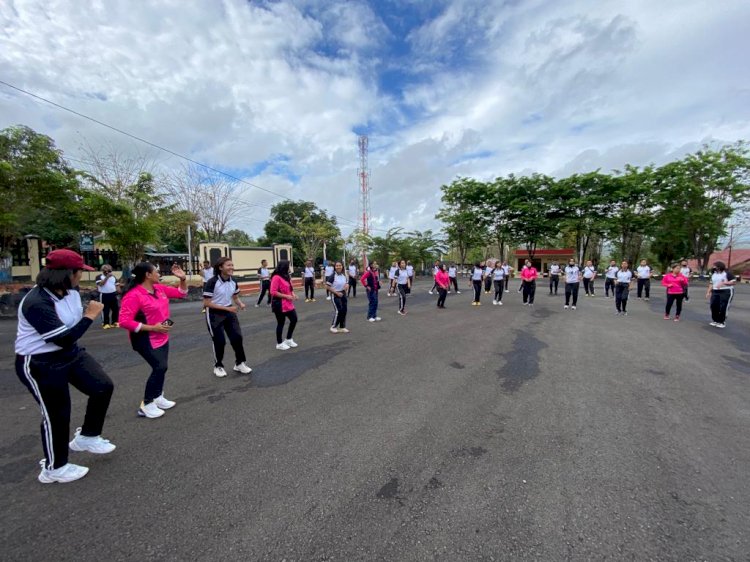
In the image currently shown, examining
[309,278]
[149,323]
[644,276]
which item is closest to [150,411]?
[149,323]

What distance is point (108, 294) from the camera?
8.53 m

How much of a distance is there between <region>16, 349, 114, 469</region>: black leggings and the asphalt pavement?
1.02ft

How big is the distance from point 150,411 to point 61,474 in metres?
1.08

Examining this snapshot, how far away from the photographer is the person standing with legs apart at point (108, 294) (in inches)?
329

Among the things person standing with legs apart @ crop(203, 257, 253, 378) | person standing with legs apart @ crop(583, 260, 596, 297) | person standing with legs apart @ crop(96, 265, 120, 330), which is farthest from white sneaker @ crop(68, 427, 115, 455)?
person standing with legs apart @ crop(583, 260, 596, 297)

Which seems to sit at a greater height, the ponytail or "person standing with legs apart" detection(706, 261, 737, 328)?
the ponytail

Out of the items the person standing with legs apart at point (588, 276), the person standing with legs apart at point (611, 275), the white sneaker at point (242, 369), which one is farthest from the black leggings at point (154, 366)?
the person standing with legs apart at point (588, 276)

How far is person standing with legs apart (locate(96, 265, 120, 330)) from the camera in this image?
8367 mm

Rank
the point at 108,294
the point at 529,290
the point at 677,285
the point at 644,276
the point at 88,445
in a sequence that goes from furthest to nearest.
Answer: the point at 644,276 → the point at 529,290 → the point at 677,285 → the point at 108,294 → the point at 88,445

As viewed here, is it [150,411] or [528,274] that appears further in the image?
[528,274]

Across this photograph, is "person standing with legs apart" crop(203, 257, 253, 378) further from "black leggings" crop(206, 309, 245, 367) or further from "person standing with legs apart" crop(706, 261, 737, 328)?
"person standing with legs apart" crop(706, 261, 737, 328)

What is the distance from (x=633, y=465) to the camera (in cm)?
280

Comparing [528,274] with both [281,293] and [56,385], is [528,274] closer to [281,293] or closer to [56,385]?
[281,293]

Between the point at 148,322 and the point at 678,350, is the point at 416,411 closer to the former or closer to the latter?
the point at 148,322
